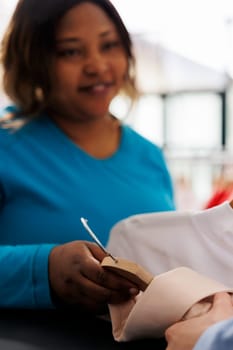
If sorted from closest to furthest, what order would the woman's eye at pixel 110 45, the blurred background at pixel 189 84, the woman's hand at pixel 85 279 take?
the woman's hand at pixel 85 279, the woman's eye at pixel 110 45, the blurred background at pixel 189 84

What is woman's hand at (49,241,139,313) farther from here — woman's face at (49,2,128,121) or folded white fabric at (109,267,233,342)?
woman's face at (49,2,128,121)

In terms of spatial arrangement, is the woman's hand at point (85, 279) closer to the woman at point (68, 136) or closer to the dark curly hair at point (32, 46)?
the woman at point (68, 136)

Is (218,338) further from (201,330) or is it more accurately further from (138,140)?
(138,140)

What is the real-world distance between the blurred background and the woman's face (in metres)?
1.17

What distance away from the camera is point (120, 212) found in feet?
2.49

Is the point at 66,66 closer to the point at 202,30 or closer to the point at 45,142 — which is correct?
the point at 45,142

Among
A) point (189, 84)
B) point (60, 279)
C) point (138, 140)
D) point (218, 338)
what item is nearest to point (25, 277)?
point (60, 279)

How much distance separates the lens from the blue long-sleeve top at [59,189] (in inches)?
28.1

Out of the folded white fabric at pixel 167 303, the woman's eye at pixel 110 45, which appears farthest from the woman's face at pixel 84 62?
the folded white fabric at pixel 167 303

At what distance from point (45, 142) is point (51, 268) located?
0.28m

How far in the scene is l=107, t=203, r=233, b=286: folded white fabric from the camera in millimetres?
537

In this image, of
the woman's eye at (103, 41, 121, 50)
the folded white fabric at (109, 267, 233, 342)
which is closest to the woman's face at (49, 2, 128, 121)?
the woman's eye at (103, 41, 121, 50)

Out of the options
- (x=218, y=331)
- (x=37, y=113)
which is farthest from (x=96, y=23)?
(x=218, y=331)

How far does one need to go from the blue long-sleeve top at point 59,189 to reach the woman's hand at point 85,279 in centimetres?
10
